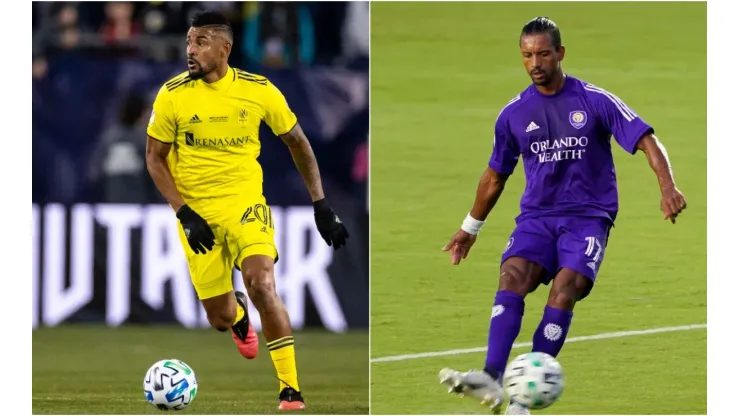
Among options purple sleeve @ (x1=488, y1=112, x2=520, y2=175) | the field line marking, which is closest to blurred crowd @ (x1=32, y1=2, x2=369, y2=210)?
the field line marking

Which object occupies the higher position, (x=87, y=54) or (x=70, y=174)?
(x=87, y=54)

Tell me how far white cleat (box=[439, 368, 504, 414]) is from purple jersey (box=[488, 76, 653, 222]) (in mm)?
931

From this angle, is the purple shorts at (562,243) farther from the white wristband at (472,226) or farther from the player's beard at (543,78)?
the player's beard at (543,78)

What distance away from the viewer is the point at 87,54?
11398 mm

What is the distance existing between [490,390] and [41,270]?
6.06 m

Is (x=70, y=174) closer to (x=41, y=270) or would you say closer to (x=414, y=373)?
(x=41, y=270)

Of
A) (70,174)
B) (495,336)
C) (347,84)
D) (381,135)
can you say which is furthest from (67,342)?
(495,336)

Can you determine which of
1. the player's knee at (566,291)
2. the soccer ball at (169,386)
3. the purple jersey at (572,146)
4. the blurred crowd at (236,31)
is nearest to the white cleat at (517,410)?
the player's knee at (566,291)

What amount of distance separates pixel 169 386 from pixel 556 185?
7.13 feet

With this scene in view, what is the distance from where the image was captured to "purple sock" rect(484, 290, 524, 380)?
589 centimetres

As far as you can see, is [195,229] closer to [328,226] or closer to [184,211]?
[184,211]

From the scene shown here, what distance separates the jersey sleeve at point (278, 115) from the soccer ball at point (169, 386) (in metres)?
1.38

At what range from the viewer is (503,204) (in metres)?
11.9

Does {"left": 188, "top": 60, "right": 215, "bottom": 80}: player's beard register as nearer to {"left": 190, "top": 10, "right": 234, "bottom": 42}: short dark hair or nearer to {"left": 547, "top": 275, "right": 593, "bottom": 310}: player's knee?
{"left": 190, "top": 10, "right": 234, "bottom": 42}: short dark hair
